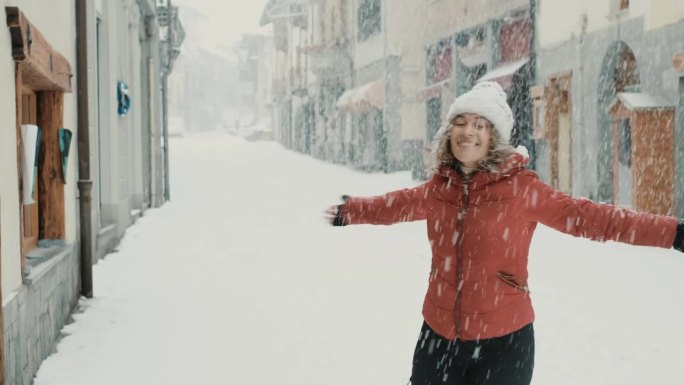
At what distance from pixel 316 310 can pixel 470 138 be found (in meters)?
4.24

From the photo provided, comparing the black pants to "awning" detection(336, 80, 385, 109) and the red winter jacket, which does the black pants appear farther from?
"awning" detection(336, 80, 385, 109)

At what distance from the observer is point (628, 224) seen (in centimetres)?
272

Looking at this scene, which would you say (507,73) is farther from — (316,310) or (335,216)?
(335,216)

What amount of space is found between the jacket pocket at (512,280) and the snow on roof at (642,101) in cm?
1022

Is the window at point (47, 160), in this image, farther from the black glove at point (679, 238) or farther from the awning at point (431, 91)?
the awning at point (431, 91)

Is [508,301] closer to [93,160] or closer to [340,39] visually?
[93,160]

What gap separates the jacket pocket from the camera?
2.88 metres

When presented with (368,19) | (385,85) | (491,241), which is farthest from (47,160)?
(368,19)

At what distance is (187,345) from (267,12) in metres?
48.1

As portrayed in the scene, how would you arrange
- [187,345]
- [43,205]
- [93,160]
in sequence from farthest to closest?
[93,160] → [43,205] → [187,345]

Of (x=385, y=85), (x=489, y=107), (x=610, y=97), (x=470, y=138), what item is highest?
(x=385, y=85)

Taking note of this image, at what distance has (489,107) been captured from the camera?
3.00m

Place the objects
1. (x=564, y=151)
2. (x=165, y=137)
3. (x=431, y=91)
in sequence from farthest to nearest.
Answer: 1. (x=431, y=91)
2. (x=165, y=137)
3. (x=564, y=151)

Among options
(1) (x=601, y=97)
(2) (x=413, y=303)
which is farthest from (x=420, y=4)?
(2) (x=413, y=303)
